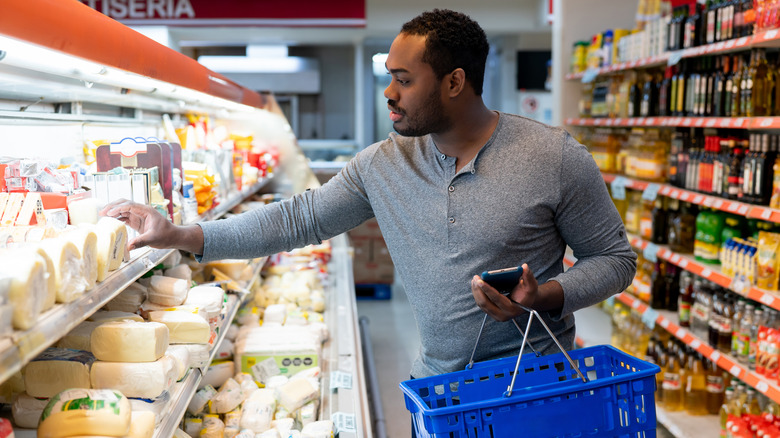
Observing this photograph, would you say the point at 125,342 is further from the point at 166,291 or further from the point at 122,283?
the point at 166,291

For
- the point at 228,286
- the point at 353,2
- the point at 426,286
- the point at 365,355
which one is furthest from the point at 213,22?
the point at 426,286

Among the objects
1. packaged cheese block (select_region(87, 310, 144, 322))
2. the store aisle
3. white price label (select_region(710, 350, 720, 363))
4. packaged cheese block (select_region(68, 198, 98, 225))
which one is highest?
packaged cheese block (select_region(68, 198, 98, 225))

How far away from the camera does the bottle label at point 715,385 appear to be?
390cm

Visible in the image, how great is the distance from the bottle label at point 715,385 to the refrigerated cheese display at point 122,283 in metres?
1.98

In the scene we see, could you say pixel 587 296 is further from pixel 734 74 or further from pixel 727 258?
pixel 734 74

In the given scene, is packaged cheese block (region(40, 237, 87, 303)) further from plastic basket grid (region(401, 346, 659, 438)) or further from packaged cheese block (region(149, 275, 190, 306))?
packaged cheese block (region(149, 275, 190, 306))

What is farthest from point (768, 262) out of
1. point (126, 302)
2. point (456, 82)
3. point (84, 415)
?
point (84, 415)

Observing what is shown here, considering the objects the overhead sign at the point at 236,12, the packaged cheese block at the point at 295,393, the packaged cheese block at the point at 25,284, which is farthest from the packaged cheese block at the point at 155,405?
the overhead sign at the point at 236,12

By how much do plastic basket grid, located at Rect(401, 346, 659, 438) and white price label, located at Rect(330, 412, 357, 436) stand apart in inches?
26.8

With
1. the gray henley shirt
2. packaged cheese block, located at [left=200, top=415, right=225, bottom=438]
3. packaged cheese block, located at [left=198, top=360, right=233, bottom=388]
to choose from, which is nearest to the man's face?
the gray henley shirt

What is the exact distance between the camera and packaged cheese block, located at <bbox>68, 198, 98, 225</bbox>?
1607 millimetres

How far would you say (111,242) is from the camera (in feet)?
4.73

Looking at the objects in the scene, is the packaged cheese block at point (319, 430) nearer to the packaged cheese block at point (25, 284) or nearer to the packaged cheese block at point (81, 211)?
the packaged cheese block at point (81, 211)

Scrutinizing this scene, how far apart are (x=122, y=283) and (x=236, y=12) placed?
6.79 metres
